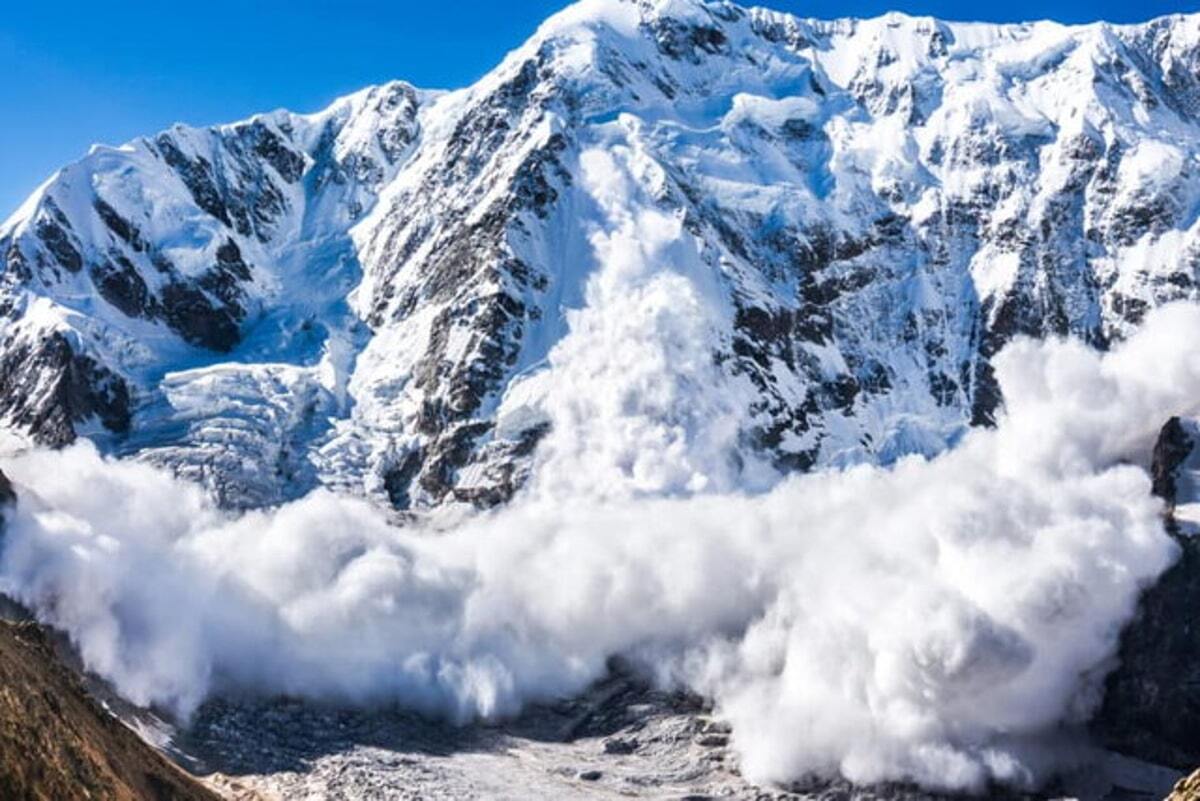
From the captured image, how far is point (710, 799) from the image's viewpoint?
18062 cm

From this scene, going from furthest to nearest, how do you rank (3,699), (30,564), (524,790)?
(30,564), (524,790), (3,699)

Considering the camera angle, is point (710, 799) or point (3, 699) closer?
point (3, 699)

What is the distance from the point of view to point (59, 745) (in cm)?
8106

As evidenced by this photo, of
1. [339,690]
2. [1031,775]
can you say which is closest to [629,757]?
[339,690]

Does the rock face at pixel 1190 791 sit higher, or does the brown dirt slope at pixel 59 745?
the brown dirt slope at pixel 59 745

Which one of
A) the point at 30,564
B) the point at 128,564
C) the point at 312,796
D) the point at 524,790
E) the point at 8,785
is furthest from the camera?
the point at 128,564

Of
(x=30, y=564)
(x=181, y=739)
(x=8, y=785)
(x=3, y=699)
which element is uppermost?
(x=30, y=564)

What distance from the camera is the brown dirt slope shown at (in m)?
72.8

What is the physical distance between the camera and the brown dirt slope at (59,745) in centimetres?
7275

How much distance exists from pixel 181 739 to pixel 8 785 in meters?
105

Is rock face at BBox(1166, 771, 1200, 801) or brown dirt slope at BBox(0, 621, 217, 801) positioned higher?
brown dirt slope at BBox(0, 621, 217, 801)

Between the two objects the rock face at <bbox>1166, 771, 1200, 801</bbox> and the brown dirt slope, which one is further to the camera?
the brown dirt slope

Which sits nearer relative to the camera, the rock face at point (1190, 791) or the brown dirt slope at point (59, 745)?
the rock face at point (1190, 791)

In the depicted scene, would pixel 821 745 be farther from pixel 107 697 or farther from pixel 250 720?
pixel 107 697
